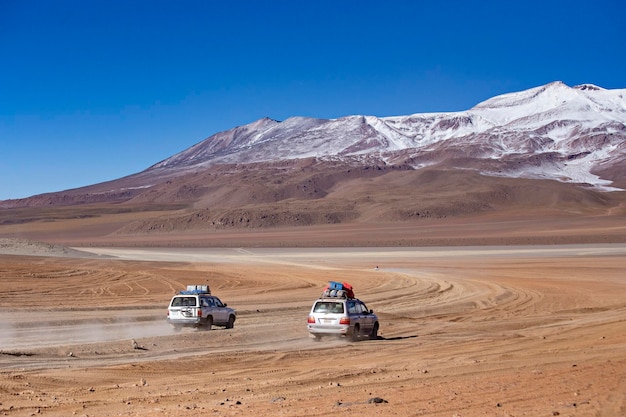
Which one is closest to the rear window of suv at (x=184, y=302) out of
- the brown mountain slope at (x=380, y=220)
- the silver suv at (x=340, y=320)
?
the silver suv at (x=340, y=320)

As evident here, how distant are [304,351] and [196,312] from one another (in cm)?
566

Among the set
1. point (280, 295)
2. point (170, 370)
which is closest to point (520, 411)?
point (170, 370)

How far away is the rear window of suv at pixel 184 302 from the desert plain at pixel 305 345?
85 centimetres

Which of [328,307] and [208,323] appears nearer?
[328,307]

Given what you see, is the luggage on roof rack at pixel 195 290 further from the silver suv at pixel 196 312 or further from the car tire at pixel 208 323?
the car tire at pixel 208 323

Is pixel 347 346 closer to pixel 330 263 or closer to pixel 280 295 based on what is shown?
pixel 280 295

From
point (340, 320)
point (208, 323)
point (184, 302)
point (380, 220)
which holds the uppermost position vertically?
point (380, 220)

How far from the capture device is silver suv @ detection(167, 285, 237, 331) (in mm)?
24062

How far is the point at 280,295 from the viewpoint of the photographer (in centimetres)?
3800

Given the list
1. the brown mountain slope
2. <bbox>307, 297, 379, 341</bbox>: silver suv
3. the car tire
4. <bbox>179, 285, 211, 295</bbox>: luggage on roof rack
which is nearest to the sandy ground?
<bbox>307, 297, 379, 341</bbox>: silver suv

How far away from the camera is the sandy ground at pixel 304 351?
39.8 ft

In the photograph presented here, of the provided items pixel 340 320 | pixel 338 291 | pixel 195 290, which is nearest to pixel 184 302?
pixel 195 290

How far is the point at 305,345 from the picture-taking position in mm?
21234

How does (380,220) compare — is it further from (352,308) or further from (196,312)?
(352,308)
